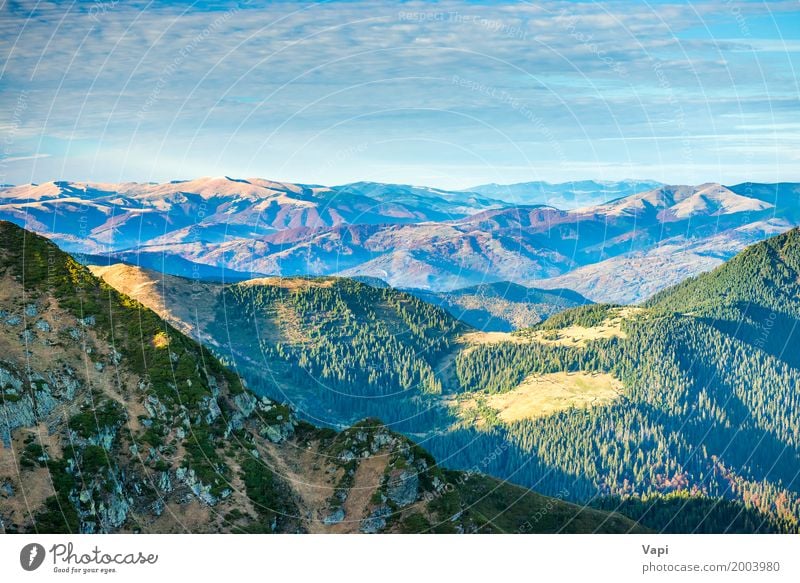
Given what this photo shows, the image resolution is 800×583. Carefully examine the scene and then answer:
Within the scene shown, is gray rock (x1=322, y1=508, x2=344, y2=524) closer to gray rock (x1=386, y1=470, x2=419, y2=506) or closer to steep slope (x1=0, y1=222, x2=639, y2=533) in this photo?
steep slope (x1=0, y1=222, x2=639, y2=533)

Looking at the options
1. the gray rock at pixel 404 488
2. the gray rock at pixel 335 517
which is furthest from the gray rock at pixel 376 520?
the gray rock at pixel 335 517

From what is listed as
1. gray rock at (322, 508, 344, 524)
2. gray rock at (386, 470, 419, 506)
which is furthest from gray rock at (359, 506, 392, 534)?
gray rock at (322, 508, 344, 524)

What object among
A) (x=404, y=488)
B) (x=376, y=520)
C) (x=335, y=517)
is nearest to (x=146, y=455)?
(x=335, y=517)

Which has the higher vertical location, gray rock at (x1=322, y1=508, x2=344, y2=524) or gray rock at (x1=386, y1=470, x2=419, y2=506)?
gray rock at (x1=386, y1=470, x2=419, y2=506)

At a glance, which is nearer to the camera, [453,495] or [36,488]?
[36,488]

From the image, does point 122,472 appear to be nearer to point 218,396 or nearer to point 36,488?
point 36,488

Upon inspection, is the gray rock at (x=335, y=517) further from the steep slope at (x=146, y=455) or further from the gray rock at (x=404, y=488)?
the gray rock at (x=404, y=488)

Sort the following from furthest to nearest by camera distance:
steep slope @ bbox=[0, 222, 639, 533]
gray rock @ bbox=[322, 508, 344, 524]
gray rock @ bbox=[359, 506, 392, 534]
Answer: gray rock @ bbox=[322, 508, 344, 524] → gray rock @ bbox=[359, 506, 392, 534] → steep slope @ bbox=[0, 222, 639, 533]

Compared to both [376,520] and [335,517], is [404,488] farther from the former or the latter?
[335,517]
